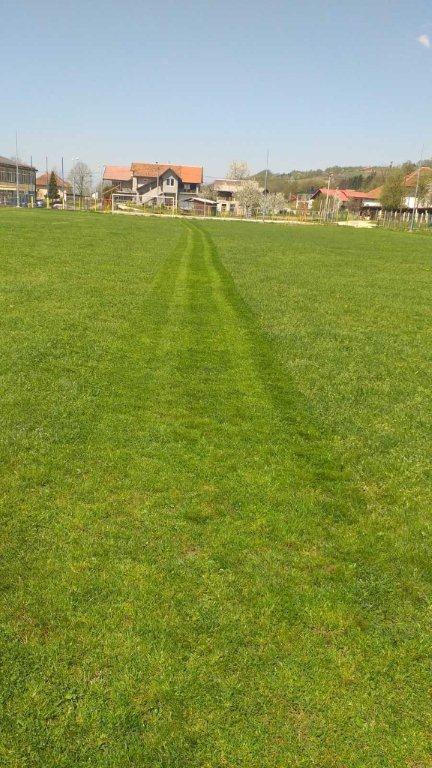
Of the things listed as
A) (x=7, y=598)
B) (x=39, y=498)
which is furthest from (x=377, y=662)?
(x=39, y=498)

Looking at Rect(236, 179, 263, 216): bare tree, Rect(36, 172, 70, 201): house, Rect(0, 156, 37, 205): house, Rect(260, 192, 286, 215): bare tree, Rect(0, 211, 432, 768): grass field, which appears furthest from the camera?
Rect(36, 172, 70, 201): house

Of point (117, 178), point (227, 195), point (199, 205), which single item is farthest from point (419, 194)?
A: point (117, 178)

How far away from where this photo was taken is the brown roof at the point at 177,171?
13112 centimetres

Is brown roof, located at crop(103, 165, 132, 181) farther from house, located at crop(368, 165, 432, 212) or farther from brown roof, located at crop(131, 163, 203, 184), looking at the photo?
house, located at crop(368, 165, 432, 212)

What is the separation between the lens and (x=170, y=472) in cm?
690

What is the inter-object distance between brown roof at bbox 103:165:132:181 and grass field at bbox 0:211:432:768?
503ft

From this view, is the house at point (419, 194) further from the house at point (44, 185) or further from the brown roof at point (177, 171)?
the house at point (44, 185)

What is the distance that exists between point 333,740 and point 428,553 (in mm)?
2580

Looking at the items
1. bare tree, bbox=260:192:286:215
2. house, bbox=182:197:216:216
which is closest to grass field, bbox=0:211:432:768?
house, bbox=182:197:216:216

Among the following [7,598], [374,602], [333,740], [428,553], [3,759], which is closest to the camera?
[3,759]

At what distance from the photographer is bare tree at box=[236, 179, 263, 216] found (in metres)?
127

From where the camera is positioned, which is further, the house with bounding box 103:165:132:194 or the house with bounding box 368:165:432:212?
the house with bounding box 103:165:132:194

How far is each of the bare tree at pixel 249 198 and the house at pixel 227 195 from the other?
137 inches

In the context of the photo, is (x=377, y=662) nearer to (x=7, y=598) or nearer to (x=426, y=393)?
(x=7, y=598)
